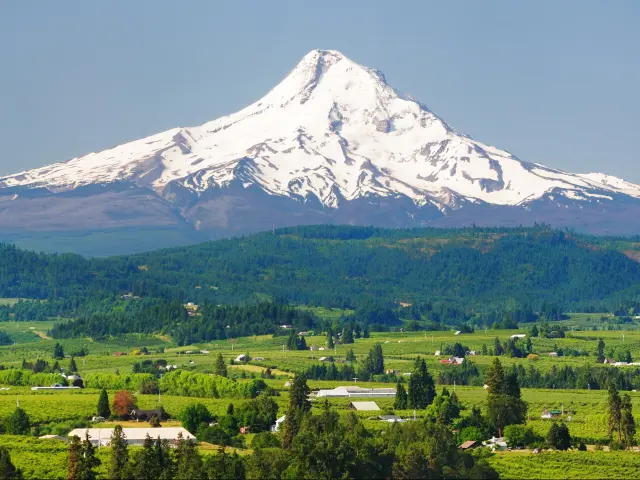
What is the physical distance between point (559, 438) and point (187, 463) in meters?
24.2

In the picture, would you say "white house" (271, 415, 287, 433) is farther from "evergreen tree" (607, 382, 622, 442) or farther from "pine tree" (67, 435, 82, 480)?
"pine tree" (67, 435, 82, 480)

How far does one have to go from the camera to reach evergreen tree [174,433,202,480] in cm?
7312

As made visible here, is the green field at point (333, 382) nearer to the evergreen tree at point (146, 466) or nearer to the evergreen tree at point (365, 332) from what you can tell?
the evergreen tree at point (365, 332)

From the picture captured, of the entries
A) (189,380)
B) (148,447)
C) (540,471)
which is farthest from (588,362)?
(148,447)

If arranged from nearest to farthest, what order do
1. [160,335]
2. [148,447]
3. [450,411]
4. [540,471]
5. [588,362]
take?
[148,447] → [540,471] → [450,411] → [588,362] → [160,335]

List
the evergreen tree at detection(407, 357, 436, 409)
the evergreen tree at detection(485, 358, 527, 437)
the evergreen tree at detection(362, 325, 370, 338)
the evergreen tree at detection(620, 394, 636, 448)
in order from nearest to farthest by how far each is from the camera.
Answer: the evergreen tree at detection(620, 394, 636, 448) → the evergreen tree at detection(485, 358, 527, 437) → the evergreen tree at detection(407, 357, 436, 409) → the evergreen tree at detection(362, 325, 370, 338)

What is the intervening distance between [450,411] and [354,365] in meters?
42.5

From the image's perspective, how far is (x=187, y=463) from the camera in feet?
244

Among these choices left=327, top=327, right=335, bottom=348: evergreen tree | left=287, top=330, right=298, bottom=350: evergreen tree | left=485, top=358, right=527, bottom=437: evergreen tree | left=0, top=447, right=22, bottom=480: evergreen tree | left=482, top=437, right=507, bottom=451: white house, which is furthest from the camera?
left=287, top=330, right=298, bottom=350: evergreen tree

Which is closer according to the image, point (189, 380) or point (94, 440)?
point (94, 440)

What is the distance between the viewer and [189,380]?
116625mm

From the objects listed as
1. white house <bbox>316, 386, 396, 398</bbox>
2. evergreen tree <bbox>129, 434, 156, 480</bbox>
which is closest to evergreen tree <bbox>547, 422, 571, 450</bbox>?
evergreen tree <bbox>129, 434, 156, 480</bbox>

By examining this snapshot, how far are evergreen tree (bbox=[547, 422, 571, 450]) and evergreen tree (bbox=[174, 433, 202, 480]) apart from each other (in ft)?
72.0

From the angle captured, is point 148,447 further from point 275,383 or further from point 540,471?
point 275,383
